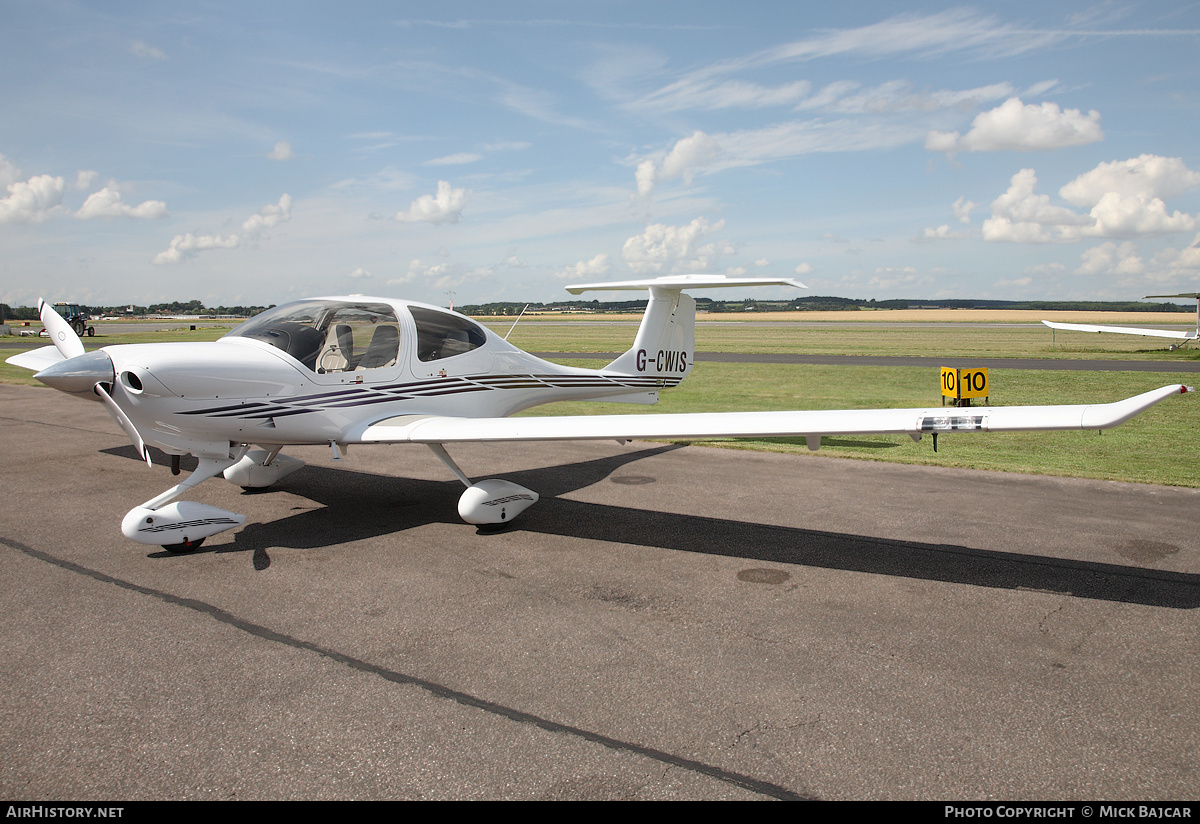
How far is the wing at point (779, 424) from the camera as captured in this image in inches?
183

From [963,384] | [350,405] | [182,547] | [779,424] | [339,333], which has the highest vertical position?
[339,333]

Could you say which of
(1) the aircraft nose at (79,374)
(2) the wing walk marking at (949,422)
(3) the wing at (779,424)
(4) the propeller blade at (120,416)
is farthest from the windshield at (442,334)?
(2) the wing walk marking at (949,422)

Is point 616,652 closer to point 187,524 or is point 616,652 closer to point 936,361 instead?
point 187,524

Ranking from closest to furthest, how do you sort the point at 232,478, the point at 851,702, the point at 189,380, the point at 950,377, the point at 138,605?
the point at 851,702 < the point at 138,605 < the point at 189,380 < the point at 232,478 < the point at 950,377

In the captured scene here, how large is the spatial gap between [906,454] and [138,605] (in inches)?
377

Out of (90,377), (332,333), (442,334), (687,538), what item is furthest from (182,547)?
(687,538)

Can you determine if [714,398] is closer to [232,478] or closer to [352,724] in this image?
[232,478]

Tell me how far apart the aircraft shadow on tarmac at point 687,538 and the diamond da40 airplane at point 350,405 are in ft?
1.81

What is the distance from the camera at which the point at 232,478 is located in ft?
27.2

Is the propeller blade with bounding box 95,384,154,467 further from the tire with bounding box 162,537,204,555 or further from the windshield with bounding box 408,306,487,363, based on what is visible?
the windshield with bounding box 408,306,487,363

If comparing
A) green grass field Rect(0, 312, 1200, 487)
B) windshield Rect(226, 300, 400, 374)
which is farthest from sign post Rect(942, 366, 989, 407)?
windshield Rect(226, 300, 400, 374)

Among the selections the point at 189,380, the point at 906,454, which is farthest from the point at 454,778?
the point at 906,454

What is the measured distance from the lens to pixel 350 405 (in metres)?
6.89

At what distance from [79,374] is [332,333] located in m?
2.10
